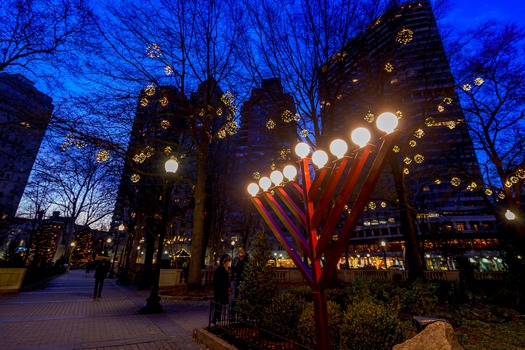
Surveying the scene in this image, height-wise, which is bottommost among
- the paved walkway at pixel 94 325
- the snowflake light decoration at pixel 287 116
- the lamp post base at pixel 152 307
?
the paved walkway at pixel 94 325

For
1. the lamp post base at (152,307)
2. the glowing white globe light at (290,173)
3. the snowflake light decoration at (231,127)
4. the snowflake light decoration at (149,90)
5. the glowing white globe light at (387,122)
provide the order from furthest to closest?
1. the snowflake light decoration at (231,127)
2. the snowflake light decoration at (149,90)
3. the lamp post base at (152,307)
4. the glowing white globe light at (290,173)
5. the glowing white globe light at (387,122)

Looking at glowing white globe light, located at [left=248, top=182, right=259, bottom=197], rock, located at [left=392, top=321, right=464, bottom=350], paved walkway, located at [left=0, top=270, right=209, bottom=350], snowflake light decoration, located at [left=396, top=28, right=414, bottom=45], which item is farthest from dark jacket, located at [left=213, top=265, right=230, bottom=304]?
snowflake light decoration, located at [left=396, top=28, right=414, bottom=45]

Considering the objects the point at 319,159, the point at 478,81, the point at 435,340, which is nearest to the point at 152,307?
the point at 319,159

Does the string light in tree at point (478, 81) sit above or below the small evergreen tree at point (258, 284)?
above

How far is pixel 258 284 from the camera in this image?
22.1ft

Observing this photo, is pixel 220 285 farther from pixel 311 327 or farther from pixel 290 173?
pixel 290 173

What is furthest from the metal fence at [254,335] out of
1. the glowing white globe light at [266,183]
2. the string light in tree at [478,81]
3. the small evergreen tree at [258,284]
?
the string light in tree at [478,81]

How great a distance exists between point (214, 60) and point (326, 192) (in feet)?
44.0

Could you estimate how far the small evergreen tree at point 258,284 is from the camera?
6.60 metres

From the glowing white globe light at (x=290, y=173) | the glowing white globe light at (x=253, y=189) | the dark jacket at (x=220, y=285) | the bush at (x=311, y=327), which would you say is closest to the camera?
the bush at (x=311, y=327)

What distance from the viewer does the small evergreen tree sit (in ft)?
21.6

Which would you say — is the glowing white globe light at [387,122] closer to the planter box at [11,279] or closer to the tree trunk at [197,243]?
the tree trunk at [197,243]

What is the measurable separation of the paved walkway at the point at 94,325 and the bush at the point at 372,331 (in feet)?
12.2

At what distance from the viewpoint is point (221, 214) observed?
32.4 m
